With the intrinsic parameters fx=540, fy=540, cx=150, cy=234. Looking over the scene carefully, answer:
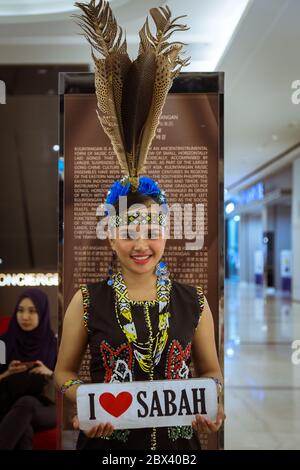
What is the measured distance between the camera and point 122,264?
213cm

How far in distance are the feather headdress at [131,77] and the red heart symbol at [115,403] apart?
0.80 m

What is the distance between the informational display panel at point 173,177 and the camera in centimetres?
222

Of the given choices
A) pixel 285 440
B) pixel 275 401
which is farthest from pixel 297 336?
pixel 285 440

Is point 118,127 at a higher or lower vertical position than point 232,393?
higher

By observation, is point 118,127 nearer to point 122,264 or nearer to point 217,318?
point 122,264

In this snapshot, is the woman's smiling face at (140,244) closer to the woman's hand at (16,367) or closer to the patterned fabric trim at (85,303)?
the patterned fabric trim at (85,303)

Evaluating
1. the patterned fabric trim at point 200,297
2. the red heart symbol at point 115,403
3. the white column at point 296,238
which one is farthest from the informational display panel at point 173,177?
the white column at point 296,238

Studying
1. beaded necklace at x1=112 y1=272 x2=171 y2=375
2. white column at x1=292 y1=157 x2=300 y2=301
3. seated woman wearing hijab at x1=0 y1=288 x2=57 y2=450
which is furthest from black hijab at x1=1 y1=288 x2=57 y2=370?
white column at x1=292 y1=157 x2=300 y2=301

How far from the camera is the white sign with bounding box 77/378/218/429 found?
78.1 inches

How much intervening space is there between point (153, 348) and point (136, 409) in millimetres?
231

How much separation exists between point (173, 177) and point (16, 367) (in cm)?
124

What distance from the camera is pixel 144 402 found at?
200 cm

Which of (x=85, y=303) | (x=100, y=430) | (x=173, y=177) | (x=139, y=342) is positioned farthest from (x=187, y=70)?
(x=100, y=430)

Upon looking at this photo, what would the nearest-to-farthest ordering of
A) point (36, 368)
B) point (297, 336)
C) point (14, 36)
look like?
point (36, 368) → point (14, 36) → point (297, 336)
